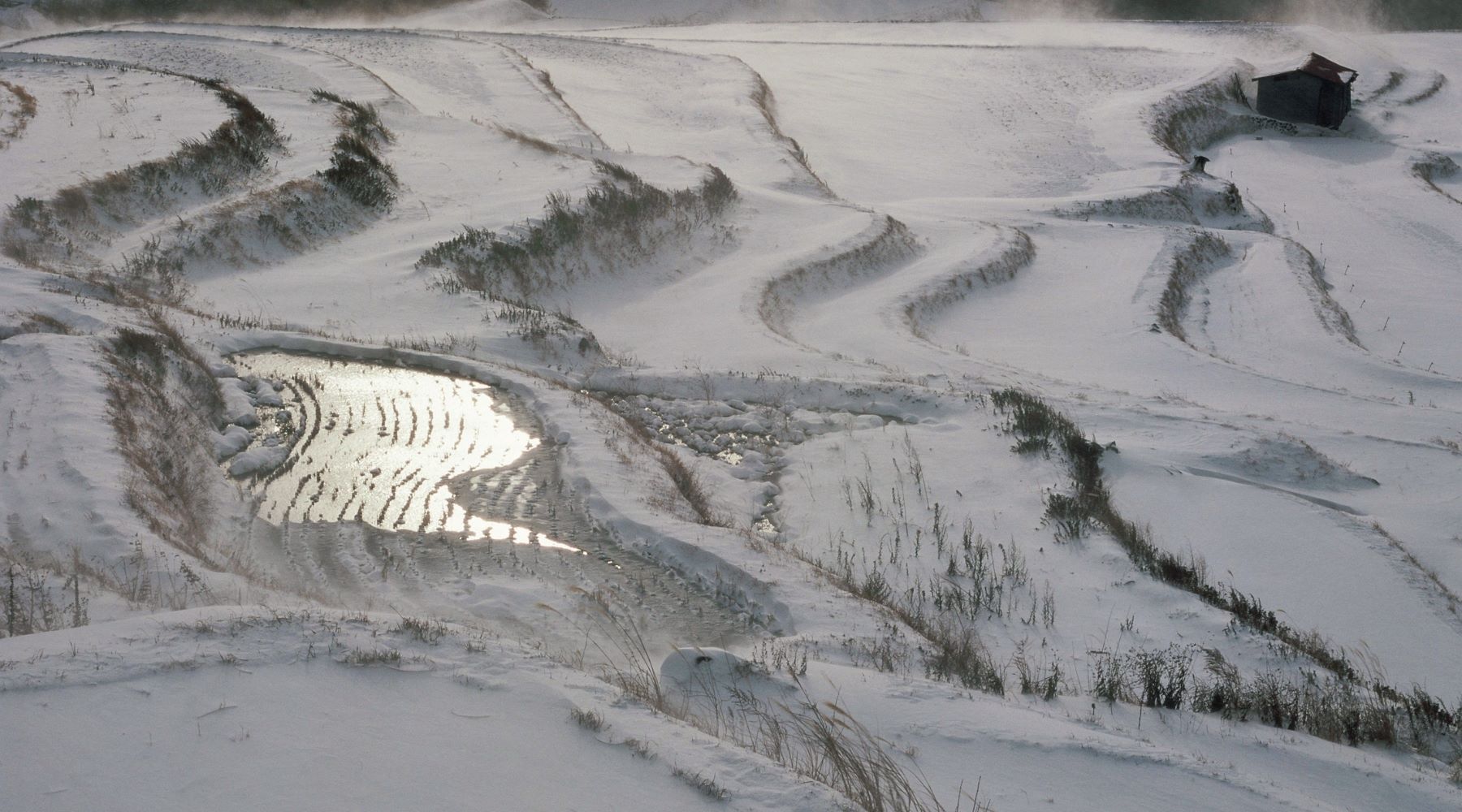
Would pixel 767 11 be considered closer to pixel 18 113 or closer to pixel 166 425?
pixel 18 113

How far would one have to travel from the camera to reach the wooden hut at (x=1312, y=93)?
42.8 meters

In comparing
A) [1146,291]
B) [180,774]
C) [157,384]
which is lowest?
[1146,291]

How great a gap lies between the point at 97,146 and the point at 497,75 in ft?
59.7

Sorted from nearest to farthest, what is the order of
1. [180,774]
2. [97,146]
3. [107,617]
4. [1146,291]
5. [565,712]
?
[180,774]
[565,712]
[107,617]
[97,146]
[1146,291]

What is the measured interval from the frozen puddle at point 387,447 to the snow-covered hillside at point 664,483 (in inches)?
2.3

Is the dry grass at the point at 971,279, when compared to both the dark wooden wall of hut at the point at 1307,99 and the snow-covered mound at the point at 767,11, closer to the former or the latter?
the dark wooden wall of hut at the point at 1307,99

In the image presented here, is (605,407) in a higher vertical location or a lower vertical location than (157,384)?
lower

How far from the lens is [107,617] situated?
5.31 metres

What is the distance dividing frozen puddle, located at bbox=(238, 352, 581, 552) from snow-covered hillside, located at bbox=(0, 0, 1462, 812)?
0.19 ft

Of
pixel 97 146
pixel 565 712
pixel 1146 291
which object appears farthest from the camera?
pixel 1146 291

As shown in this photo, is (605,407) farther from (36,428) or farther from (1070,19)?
(1070,19)

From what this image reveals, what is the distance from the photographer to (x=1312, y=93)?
141 ft

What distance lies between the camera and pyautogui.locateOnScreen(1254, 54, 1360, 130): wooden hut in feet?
140

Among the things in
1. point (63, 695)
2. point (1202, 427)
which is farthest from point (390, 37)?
point (63, 695)
